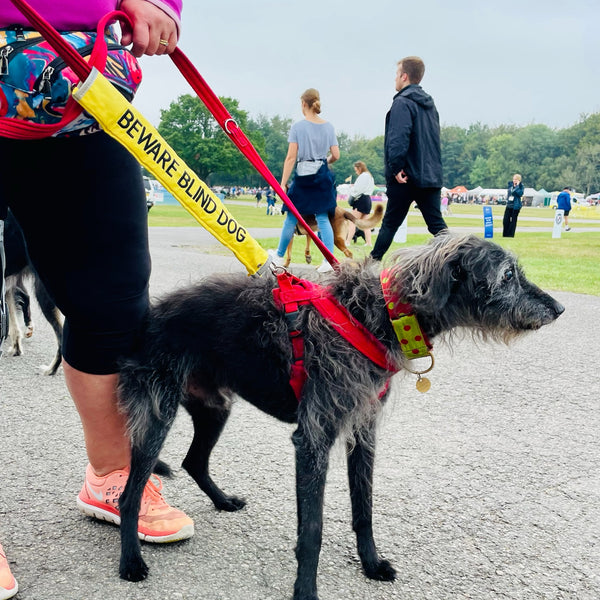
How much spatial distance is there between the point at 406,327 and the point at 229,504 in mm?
1210

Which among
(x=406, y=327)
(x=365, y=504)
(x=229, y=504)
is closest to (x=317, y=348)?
(x=406, y=327)

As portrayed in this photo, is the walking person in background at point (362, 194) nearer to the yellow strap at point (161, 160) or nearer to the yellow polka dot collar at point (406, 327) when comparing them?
the yellow polka dot collar at point (406, 327)

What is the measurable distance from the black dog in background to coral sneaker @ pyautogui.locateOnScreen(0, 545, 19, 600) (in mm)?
1812

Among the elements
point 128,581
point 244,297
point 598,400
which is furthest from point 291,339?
point 598,400

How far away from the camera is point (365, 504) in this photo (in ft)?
8.31

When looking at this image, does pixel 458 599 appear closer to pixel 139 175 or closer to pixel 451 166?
pixel 139 175

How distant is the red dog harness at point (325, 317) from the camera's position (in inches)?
92.6

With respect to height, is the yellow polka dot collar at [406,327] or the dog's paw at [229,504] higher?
the yellow polka dot collar at [406,327]

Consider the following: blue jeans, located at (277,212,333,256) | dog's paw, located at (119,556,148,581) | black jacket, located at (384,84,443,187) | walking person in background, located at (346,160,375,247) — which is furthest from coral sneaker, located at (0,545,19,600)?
walking person in background, located at (346,160,375,247)

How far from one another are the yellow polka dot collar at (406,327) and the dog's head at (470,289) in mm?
32

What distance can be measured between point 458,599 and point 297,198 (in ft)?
26.2

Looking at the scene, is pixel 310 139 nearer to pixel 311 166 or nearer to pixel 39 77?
pixel 311 166

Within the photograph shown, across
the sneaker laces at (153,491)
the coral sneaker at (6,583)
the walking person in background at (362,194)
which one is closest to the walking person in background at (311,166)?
the walking person in background at (362,194)

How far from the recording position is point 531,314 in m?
2.48
